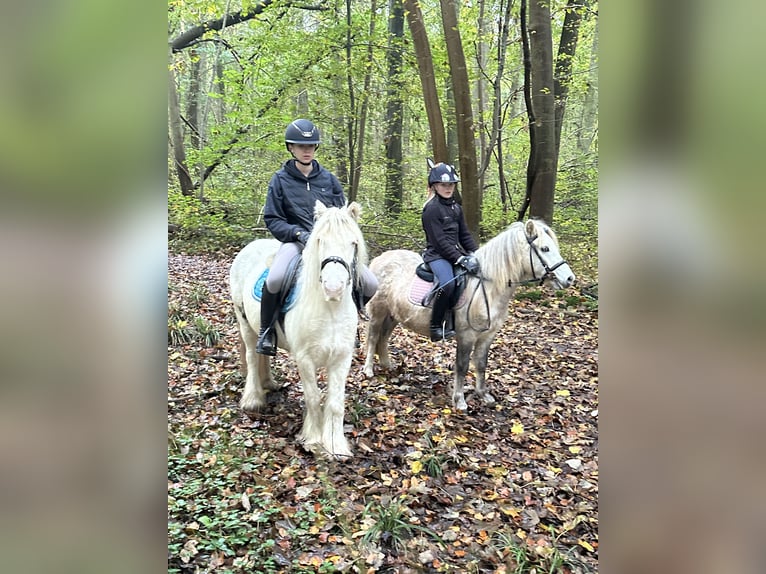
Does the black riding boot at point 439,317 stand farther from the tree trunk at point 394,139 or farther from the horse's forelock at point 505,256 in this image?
the tree trunk at point 394,139

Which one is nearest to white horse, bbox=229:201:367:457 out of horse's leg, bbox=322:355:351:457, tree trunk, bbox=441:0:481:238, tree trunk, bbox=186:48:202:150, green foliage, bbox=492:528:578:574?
horse's leg, bbox=322:355:351:457

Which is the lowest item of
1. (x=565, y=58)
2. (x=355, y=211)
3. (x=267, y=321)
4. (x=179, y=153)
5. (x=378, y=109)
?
(x=267, y=321)

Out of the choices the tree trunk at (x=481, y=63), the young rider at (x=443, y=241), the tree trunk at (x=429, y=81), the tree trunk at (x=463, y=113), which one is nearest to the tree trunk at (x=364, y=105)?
the tree trunk at (x=481, y=63)

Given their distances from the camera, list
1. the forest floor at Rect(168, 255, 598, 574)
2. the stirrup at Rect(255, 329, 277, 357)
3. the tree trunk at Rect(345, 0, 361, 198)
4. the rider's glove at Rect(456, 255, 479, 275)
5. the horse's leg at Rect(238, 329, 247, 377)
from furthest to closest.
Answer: the tree trunk at Rect(345, 0, 361, 198)
the horse's leg at Rect(238, 329, 247, 377)
the rider's glove at Rect(456, 255, 479, 275)
the stirrup at Rect(255, 329, 277, 357)
the forest floor at Rect(168, 255, 598, 574)

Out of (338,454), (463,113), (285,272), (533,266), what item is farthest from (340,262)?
(463,113)

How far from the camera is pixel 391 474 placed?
3832mm

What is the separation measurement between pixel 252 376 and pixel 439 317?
7.09 ft

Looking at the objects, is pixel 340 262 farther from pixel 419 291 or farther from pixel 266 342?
pixel 419 291

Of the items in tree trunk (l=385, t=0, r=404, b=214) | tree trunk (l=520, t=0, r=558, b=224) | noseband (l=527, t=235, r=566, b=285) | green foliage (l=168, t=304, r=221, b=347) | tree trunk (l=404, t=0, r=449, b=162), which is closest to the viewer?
noseband (l=527, t=235, r=566, b=285)

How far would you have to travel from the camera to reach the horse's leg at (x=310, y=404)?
13.2ft

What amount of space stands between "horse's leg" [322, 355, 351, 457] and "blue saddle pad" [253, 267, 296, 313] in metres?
0.68

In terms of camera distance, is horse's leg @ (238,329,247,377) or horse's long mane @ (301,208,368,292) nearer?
horse's long mane @ (301,208,368,292)

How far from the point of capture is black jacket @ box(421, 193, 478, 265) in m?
5.11

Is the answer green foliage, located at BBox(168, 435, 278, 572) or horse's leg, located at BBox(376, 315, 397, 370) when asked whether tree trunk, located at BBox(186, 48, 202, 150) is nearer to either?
horse's leg, located at BBox(376, 315, 397, 370)
